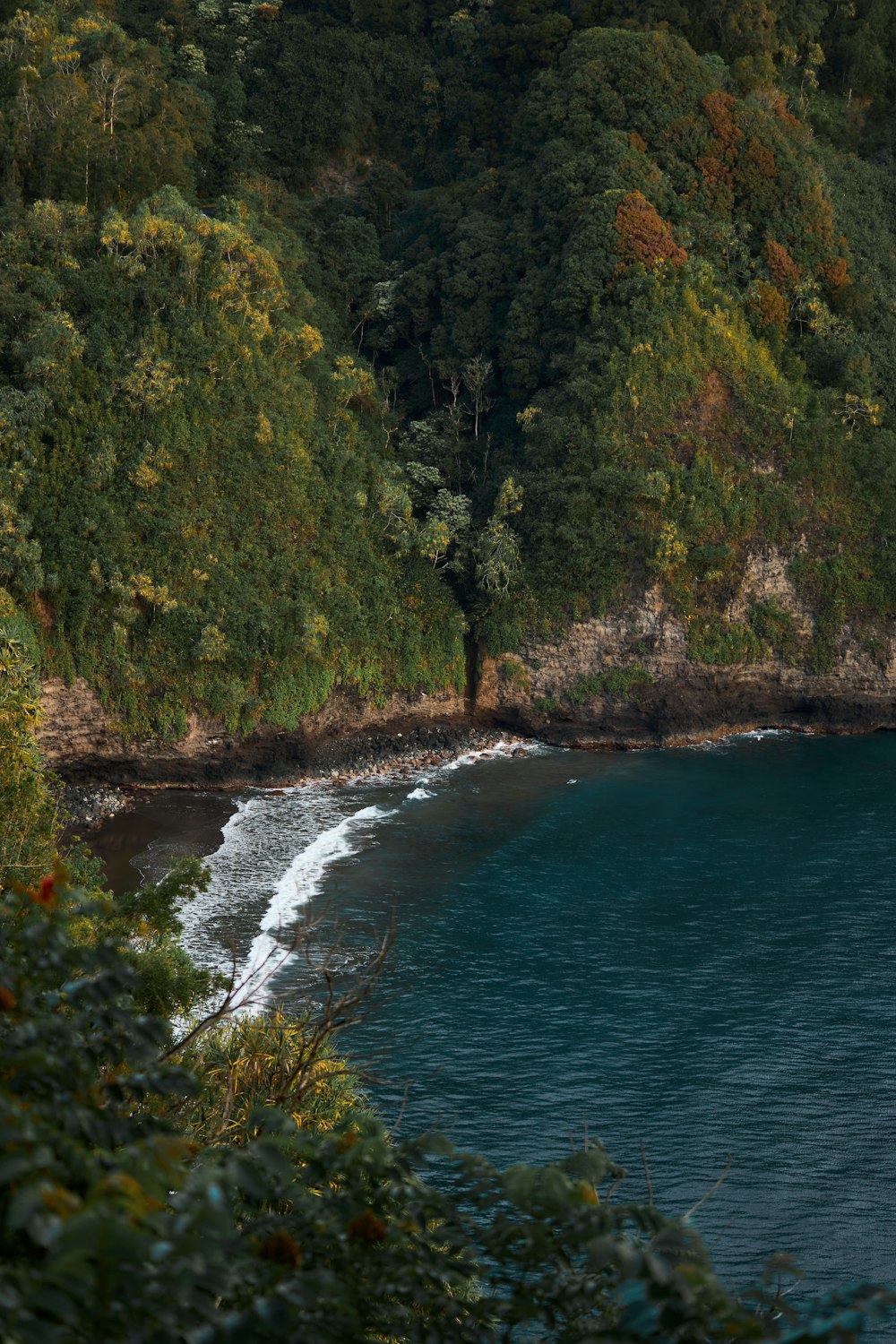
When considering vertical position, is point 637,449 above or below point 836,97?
below

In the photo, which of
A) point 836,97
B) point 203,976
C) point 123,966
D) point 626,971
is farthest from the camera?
point 836,97

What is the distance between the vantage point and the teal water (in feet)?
72.2

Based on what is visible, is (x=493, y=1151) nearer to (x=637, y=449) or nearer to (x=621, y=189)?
(x=637, y=449)

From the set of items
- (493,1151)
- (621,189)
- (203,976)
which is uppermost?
(621,189)

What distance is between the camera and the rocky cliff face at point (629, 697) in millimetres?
44531

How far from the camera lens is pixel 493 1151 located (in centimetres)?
2192

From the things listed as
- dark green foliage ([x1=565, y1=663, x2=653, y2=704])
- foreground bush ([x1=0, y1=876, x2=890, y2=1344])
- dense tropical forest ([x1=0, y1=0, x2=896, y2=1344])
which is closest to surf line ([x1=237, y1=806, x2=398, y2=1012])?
dense tropical forest ([x1=0, y1=0, x2=896, y2=1344])

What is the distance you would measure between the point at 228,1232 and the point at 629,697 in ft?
141

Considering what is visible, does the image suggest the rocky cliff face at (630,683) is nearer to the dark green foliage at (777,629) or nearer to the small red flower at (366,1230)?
the dark green foliage at (777,629)

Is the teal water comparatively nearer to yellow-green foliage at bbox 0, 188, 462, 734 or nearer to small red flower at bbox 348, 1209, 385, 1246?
yellow-green foliage at bbox 0, 188, 462, 734

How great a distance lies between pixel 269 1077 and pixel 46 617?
28.4 metres

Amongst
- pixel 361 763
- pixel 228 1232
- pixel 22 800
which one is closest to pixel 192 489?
pixel 361 763

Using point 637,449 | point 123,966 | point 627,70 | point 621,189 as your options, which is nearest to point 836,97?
point 627,70

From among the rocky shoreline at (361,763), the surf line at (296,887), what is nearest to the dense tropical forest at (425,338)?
the rocky shoreline at (361,763)
